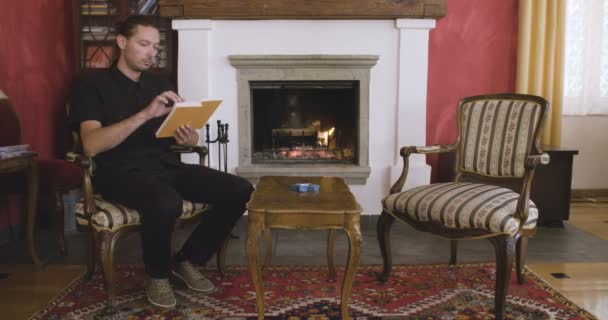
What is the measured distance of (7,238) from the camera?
3131 millimetres

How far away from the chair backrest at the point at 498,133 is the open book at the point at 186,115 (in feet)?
4.21

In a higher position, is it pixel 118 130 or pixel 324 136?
pixel 118 130

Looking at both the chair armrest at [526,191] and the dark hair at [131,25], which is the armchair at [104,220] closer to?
the dark hair at [131,25]

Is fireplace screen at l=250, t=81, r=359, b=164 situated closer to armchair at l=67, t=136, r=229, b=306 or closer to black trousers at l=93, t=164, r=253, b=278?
black trousers at l=93, t=164, r=253, b=278

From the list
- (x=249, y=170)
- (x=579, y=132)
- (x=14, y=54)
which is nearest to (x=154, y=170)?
(x=249, y=170)

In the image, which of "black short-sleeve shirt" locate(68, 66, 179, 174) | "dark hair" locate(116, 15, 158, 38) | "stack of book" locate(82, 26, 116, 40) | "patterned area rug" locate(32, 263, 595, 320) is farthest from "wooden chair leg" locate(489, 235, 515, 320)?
"stack of book" locate(82, 26, 116, 40)

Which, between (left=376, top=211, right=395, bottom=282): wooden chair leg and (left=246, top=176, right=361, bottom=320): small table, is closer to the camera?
(left=246, top=176, right=361, bottom=320): small table

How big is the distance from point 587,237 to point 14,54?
3.77 meters

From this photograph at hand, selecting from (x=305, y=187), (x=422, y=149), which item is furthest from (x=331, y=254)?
(x=422, y=149)

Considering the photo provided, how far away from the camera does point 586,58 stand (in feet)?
13.9

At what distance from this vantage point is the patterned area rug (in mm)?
2104

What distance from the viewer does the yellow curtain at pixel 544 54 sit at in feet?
12.4

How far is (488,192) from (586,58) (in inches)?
107

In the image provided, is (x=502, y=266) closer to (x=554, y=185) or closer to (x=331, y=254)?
(x=331, y=254)
